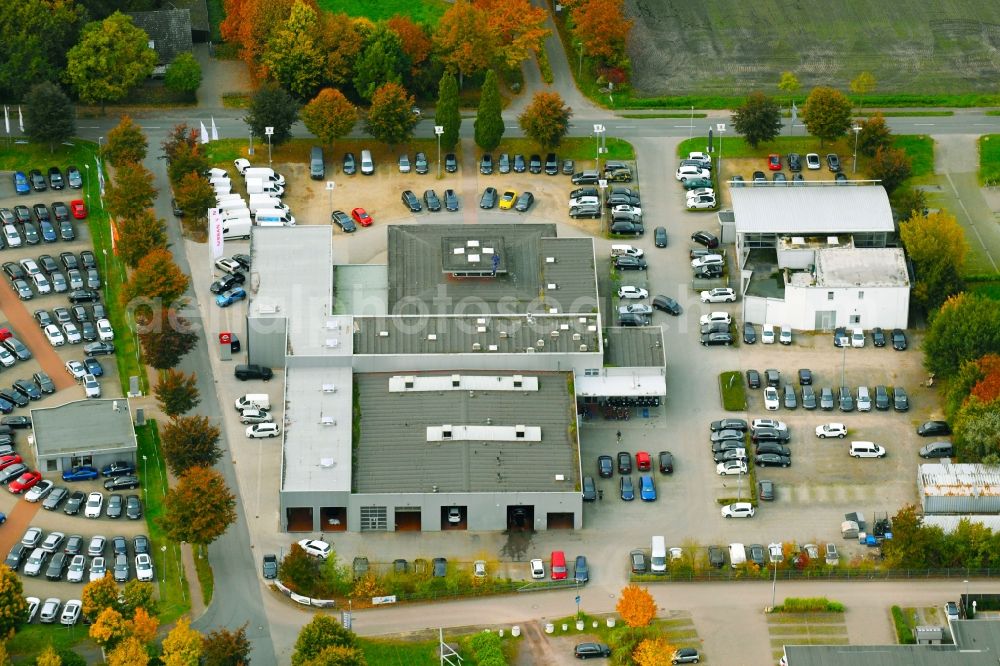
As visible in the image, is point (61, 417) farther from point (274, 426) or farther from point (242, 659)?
point (242, 659)

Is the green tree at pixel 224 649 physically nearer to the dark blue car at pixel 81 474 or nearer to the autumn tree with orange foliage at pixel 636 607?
the dark blue car at pixel 81 474

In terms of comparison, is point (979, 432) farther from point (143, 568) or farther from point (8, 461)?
point (8, 461)

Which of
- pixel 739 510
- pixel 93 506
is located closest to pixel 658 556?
pixel 739 510

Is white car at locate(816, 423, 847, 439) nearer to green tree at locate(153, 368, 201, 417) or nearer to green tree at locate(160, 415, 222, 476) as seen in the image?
green tree at locate(160, 415, 222, 476)

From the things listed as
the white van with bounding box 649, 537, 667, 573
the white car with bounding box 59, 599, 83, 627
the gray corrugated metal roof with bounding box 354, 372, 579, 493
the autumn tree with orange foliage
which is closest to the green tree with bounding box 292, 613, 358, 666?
the gray corrugated metal roof with bounding box 354, 372, 579, 493

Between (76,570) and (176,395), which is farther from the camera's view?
(176,395)
